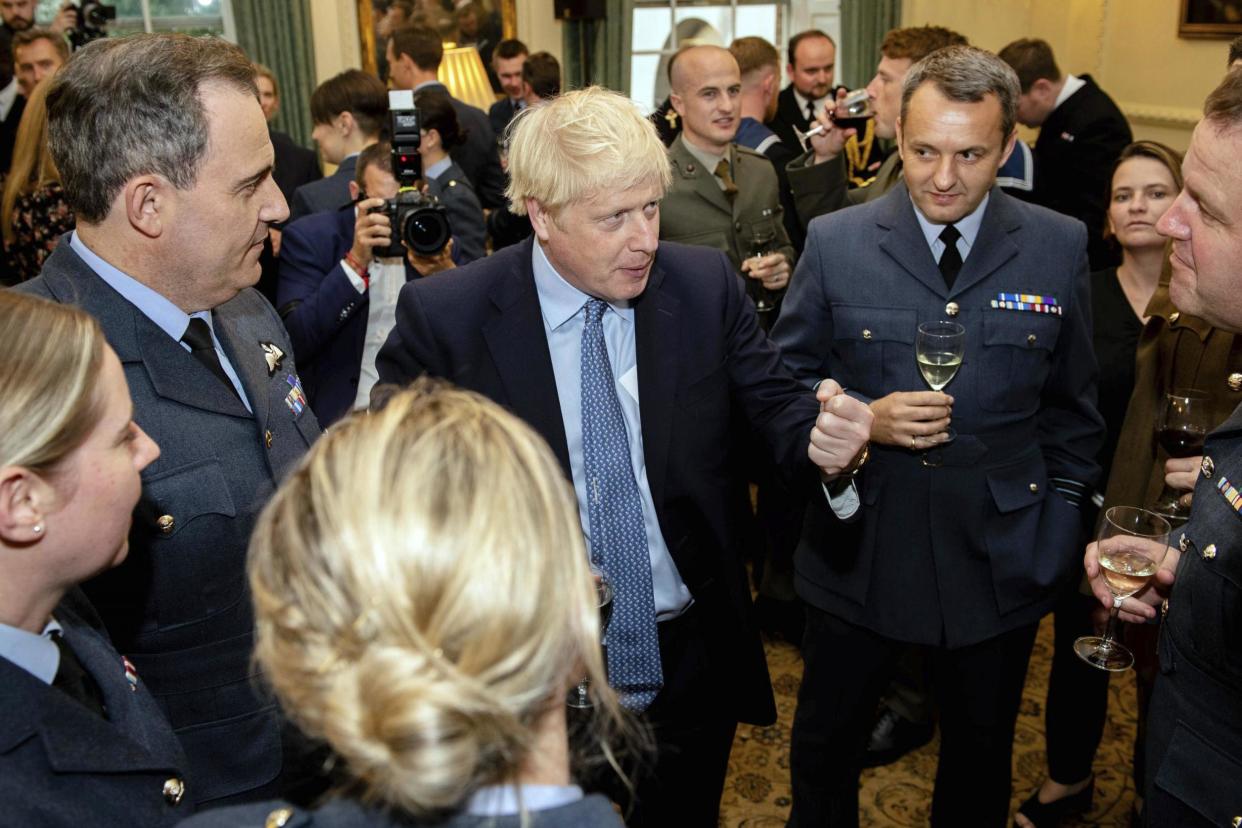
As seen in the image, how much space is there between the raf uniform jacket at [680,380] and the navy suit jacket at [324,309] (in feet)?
3.51

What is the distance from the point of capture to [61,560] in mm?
1229

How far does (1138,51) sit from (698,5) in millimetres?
3557

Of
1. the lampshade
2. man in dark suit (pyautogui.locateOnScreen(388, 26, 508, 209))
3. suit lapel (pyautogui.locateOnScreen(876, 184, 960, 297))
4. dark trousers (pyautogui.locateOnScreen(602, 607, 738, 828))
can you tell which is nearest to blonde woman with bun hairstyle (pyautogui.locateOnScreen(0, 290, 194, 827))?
dark trousers (pyautogui.locateOnScreen(602, 607, 738, 828))

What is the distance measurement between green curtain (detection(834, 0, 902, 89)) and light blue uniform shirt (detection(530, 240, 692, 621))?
287 inches

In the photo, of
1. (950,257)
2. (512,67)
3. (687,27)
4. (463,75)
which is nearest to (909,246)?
(950,257)

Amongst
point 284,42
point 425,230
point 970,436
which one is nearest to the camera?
point 970,436

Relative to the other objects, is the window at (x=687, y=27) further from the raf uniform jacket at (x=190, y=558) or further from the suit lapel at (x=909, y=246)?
the raf uniform jacket at (x=190, y=558)

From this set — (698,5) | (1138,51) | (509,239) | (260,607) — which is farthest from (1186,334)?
(698,5)

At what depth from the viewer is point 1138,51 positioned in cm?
727

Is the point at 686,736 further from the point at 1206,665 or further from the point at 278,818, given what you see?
the point at 278,818

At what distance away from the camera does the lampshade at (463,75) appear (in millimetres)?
5812

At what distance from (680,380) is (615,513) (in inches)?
12.2

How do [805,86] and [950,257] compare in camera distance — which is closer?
[950,257]

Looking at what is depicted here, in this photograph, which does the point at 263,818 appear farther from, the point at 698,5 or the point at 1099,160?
the point at 698,5
